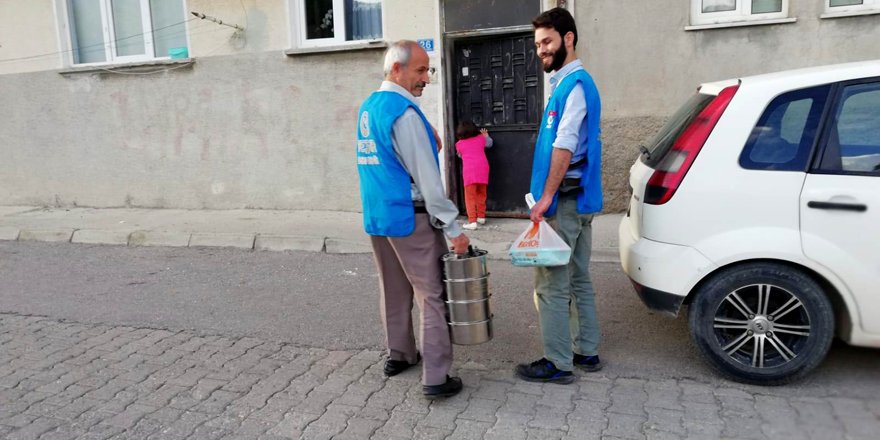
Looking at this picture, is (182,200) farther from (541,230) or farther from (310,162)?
(541,230)

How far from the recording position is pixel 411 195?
3.39 meters

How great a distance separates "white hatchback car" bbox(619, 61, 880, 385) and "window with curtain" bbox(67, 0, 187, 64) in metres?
8.31

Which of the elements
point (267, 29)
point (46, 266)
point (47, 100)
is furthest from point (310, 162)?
point (47, 100)

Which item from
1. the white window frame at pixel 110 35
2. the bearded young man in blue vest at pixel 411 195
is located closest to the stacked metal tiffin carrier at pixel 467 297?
the bearded young man in blue vest at pixel 411 195

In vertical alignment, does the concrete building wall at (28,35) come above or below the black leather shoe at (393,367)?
above

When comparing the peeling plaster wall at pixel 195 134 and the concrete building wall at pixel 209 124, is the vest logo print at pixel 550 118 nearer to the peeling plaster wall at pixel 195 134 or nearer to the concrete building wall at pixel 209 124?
the concrete building wall at pixel 209 124

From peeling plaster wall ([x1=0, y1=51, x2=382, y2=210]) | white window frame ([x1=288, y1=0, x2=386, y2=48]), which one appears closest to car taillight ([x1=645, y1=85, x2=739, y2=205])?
peeling plaster wall ([x1=0, y1=51, x2=382, y2=210])

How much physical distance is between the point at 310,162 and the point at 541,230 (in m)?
6.21

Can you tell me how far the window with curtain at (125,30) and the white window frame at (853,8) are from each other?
838 centimetres

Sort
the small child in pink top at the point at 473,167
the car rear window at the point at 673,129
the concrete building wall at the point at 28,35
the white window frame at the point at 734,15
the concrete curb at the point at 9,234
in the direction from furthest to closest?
the concrete building wall at the point at 28,35 → the concrete curb at the point at 9,234 → the small child in pink top at the point at 473,167 → the white window frame at the point at 734,15 → the car rear window at the point at 673,129

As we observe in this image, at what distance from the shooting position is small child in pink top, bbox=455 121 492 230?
305 inches

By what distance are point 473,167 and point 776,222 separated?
15.4 feet

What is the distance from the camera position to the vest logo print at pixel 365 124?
11.1ft

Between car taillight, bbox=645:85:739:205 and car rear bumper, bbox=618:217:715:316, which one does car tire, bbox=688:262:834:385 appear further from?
car taillight, bbox=645:85:739:205
